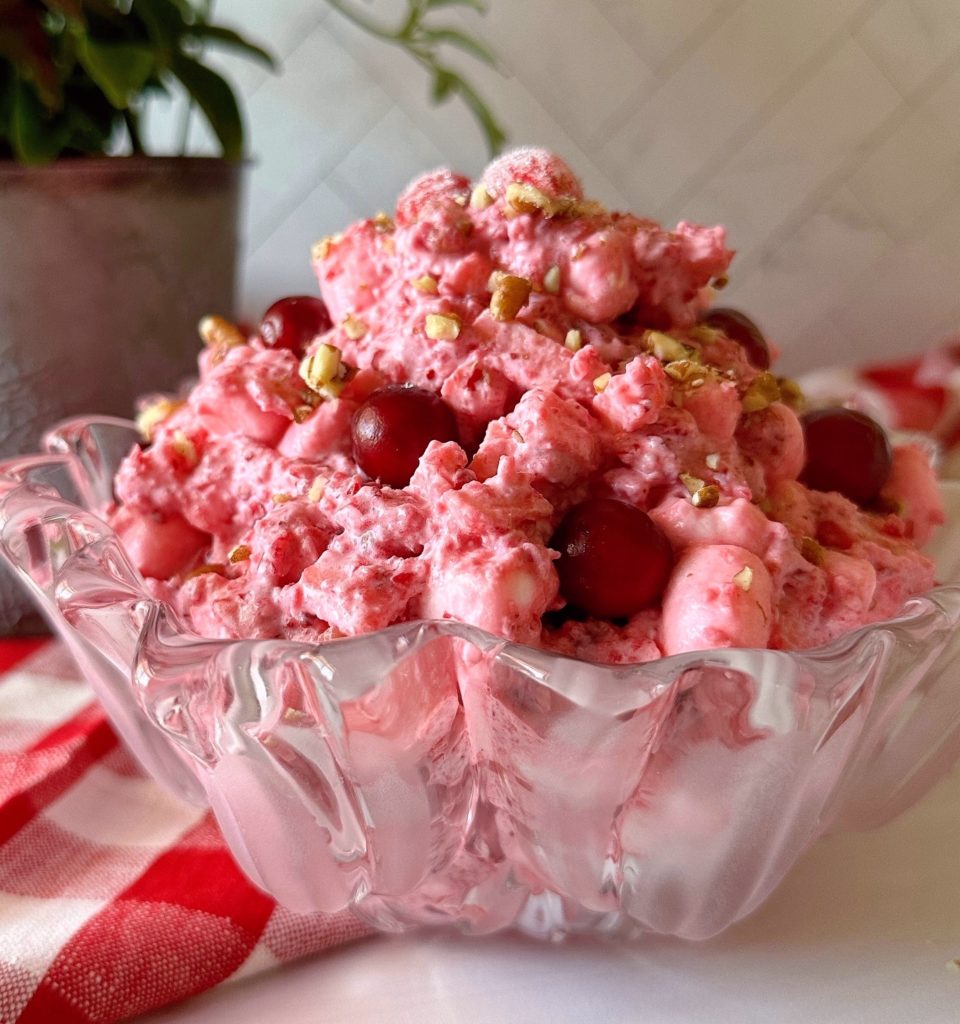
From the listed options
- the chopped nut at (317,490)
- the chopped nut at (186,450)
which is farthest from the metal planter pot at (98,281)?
the chopped nut at (317,490)

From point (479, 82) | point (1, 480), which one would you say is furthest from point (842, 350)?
point (1, 480)

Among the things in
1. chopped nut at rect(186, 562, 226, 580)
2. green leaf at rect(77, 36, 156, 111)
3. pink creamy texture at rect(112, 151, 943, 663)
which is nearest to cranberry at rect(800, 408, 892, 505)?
pink creamy texture at rect(112, 151, 943, 663)

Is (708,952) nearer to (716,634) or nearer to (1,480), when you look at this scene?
(716,634)

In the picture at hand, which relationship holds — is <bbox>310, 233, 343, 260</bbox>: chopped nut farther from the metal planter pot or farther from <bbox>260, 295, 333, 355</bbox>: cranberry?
the metal planter pot

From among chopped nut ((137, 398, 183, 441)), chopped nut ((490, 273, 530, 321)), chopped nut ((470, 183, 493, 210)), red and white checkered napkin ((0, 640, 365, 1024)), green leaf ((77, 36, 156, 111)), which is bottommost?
red and white checkered napkin ((0, 640, 365, 1024))

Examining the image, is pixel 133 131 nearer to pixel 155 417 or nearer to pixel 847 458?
pixel 155 417

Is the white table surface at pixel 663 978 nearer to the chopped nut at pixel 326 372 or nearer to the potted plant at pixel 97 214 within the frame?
the chopped nut at pixel 326 372
